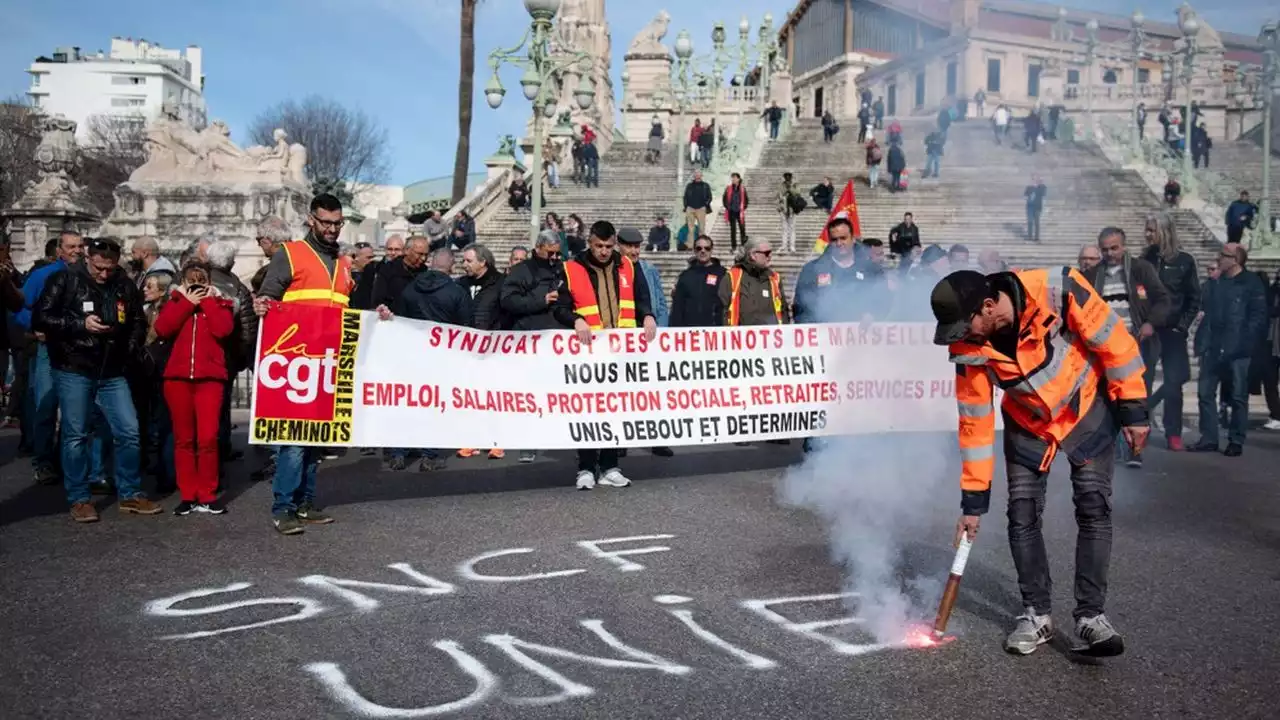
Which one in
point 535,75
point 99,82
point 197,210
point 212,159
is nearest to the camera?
point 535,75

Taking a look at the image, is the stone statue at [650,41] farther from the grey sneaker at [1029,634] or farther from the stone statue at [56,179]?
the grey sneaker at [1029,634]

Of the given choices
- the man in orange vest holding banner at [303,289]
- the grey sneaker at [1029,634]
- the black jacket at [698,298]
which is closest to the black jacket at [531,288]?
the man in orange vest holding banner at [303,289]

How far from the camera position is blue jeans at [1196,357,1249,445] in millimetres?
11062

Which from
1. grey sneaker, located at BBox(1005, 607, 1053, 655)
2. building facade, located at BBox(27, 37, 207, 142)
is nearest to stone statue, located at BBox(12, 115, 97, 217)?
grey sneaker, located at BBox(1005, 607, 1053, 655)

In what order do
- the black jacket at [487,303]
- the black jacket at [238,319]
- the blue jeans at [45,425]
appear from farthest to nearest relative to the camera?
the black jacket at [487,303] < the blue jeans at [45,425] < the black jacket at [238,319]

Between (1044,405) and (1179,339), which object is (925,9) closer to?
(1179,339)

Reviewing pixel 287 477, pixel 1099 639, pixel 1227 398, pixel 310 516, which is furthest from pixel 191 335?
pixel 1227 398

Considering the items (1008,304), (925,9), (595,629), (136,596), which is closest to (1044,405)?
(1008,304)

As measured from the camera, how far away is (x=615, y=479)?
29.5ft

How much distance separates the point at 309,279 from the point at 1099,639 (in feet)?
16.3

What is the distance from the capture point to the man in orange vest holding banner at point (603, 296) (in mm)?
8695

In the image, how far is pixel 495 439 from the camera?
8.45m

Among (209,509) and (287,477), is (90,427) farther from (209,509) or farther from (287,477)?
(287,477)

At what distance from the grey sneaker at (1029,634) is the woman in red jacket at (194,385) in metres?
5.25
